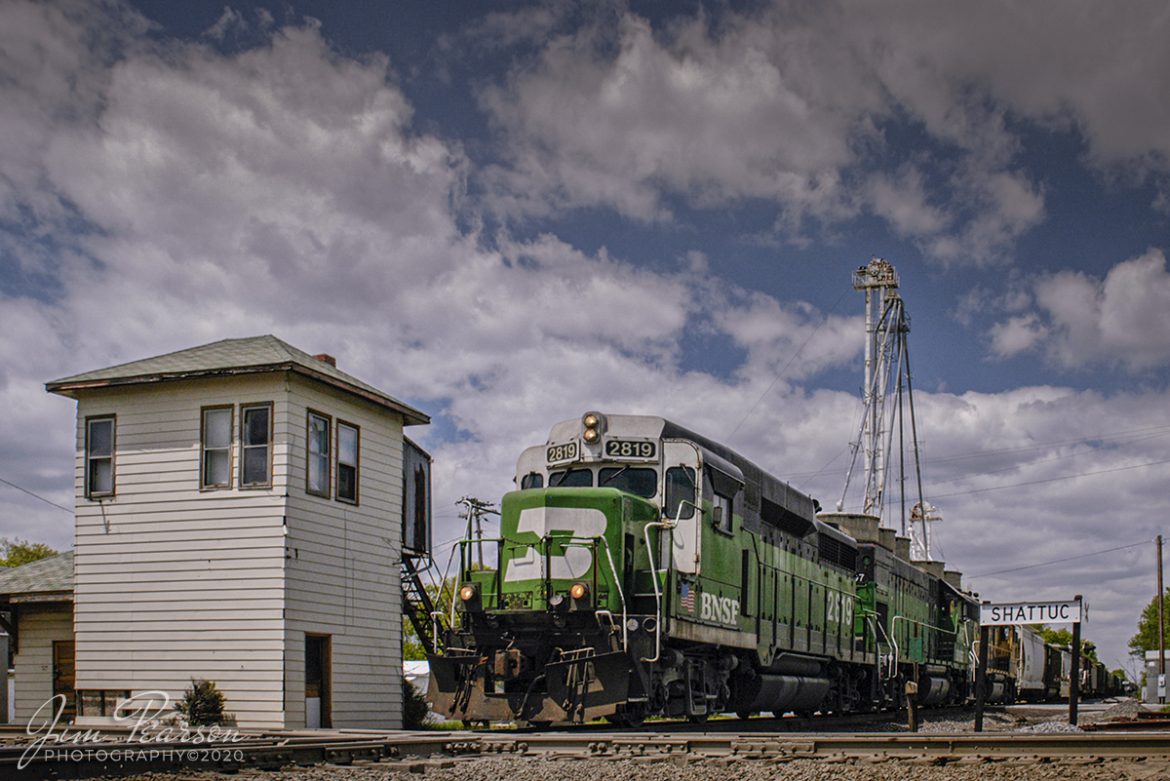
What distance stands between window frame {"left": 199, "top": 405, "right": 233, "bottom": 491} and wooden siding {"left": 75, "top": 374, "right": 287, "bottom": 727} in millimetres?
67

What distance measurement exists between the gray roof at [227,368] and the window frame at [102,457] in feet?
1.88

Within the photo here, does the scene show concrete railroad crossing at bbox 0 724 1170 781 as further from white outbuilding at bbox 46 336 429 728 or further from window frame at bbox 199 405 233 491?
window frame at bbox 199 405 233 491

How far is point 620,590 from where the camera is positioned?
1334cm

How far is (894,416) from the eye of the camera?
47.9 m

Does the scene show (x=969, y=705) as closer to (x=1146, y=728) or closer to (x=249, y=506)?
(x=1146, y=728)

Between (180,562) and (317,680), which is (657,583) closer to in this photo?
(317,680)

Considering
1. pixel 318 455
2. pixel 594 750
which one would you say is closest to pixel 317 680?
pixel 318 455

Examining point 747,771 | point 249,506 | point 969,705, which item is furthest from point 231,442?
point 969,705

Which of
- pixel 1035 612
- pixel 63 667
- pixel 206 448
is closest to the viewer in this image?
pixel 1035 612

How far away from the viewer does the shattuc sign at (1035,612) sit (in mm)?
14781

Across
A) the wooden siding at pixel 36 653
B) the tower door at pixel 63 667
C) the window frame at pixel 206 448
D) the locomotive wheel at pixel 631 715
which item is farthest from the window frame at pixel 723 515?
the wooden siding at pixel 36 653

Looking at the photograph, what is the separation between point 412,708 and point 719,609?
1001 centimetres

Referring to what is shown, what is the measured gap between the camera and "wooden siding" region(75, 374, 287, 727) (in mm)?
18578

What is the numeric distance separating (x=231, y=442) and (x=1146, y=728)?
14.2m
